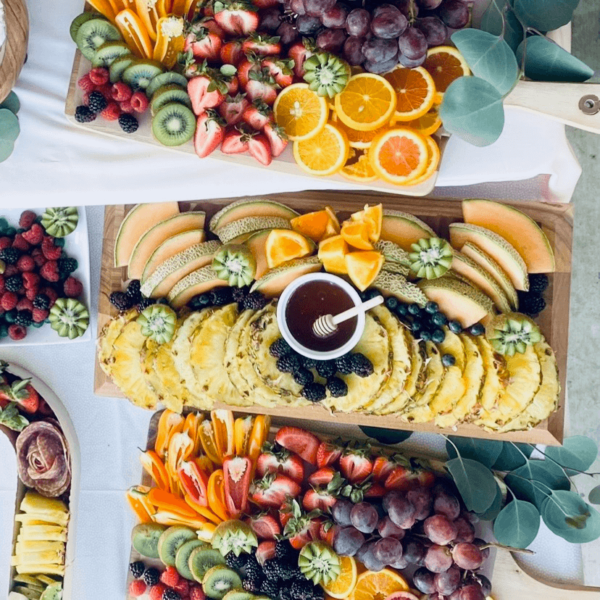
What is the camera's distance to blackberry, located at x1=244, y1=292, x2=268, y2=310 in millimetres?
1686

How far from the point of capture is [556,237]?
1.78 metres

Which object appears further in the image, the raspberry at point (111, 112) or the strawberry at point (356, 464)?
the strawberry at point (356, 464)

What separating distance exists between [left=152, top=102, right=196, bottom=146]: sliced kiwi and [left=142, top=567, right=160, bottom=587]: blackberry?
4.08ft

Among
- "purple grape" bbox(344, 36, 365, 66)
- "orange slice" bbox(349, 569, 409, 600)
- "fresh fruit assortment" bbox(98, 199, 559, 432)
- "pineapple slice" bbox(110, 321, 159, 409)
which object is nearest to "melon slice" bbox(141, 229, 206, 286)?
"fresh fruit assortment" bbox(98, 199, 559, 432)

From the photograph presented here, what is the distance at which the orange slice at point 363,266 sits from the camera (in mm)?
1612

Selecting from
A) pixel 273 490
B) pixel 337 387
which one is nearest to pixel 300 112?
pixel 337 387

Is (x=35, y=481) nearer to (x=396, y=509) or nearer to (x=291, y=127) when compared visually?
(x=396, y=509)

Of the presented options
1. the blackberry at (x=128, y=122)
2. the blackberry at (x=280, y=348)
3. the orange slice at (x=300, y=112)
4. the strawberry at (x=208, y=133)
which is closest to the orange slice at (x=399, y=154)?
the orange slice at (x=300, y=112)

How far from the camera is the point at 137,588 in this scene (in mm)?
1970

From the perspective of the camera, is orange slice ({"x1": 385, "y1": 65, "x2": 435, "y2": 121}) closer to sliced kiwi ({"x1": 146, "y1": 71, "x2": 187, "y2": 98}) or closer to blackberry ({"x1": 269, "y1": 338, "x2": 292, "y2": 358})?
sliced kiwi ({"x1": 146, "y1": 71, "x2": 187, "y2": 98})

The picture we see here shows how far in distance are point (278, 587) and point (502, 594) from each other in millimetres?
626

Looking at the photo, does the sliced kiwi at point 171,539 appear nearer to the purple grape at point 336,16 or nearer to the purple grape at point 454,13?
the purple grape at point 336,16

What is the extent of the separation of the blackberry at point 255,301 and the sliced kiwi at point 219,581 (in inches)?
30.6

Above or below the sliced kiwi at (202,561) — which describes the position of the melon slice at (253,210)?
above
